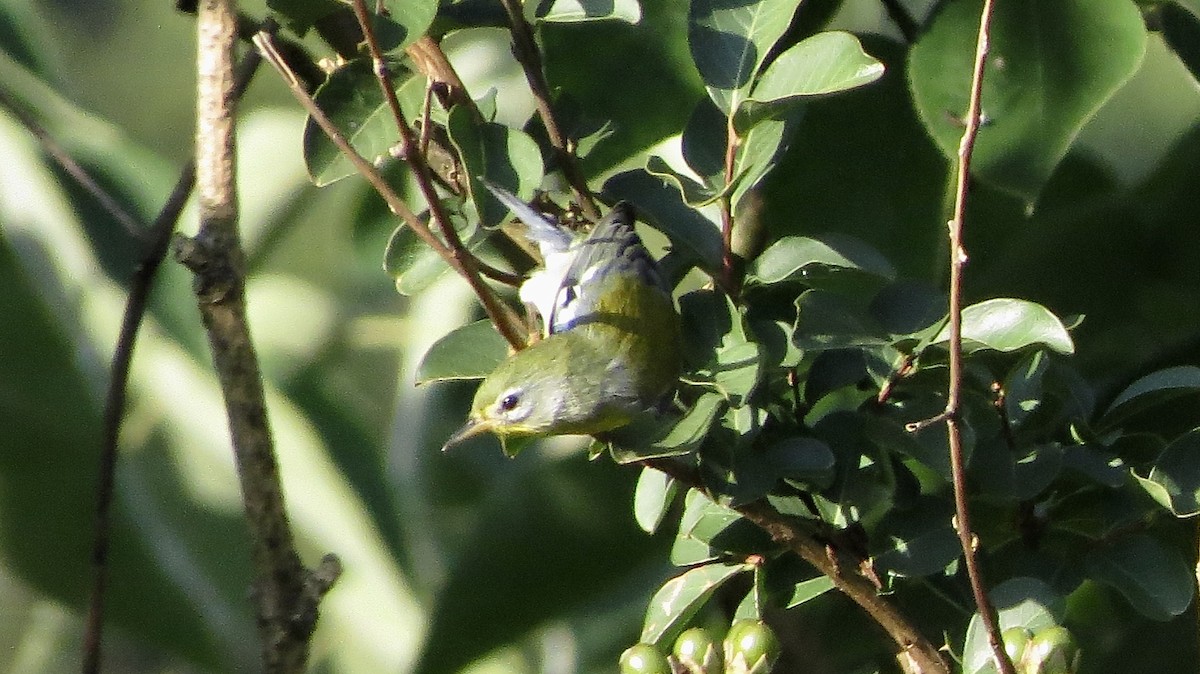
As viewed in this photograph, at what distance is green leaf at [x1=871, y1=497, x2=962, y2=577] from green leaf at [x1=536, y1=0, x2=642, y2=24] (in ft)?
0.90

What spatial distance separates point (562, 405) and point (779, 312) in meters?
0.19

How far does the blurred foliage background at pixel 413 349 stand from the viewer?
85 cm

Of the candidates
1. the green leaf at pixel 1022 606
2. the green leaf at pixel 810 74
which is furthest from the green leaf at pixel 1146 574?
the green leaf at pixel 810 74

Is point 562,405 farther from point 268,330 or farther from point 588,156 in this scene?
point 268,330

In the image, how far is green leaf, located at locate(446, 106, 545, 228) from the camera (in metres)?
0.61

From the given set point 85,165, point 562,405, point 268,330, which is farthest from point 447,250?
point 268,330

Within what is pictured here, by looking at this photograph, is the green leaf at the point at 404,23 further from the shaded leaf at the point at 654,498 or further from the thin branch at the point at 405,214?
the shaded leaf at the point at 654,498

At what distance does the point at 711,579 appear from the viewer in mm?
659

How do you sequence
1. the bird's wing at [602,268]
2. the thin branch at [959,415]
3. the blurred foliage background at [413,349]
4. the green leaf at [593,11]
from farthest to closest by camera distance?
the blurred foliage background at [413,349] < the bird's wing at [602,268] < the green leaf at [593,11] < the thin branch at [959,415]

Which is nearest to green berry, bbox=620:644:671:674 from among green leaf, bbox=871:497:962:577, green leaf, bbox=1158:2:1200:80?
green leaf, bbox=871:497:962:577

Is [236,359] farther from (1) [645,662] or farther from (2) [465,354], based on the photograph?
(1) [645,662]

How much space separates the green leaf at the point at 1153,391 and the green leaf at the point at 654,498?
8.7 inches

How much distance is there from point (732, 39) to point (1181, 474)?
0.96 ft

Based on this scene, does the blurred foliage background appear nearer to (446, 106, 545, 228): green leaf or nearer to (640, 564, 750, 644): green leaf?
(446, 106, 545, 228): green leaf
